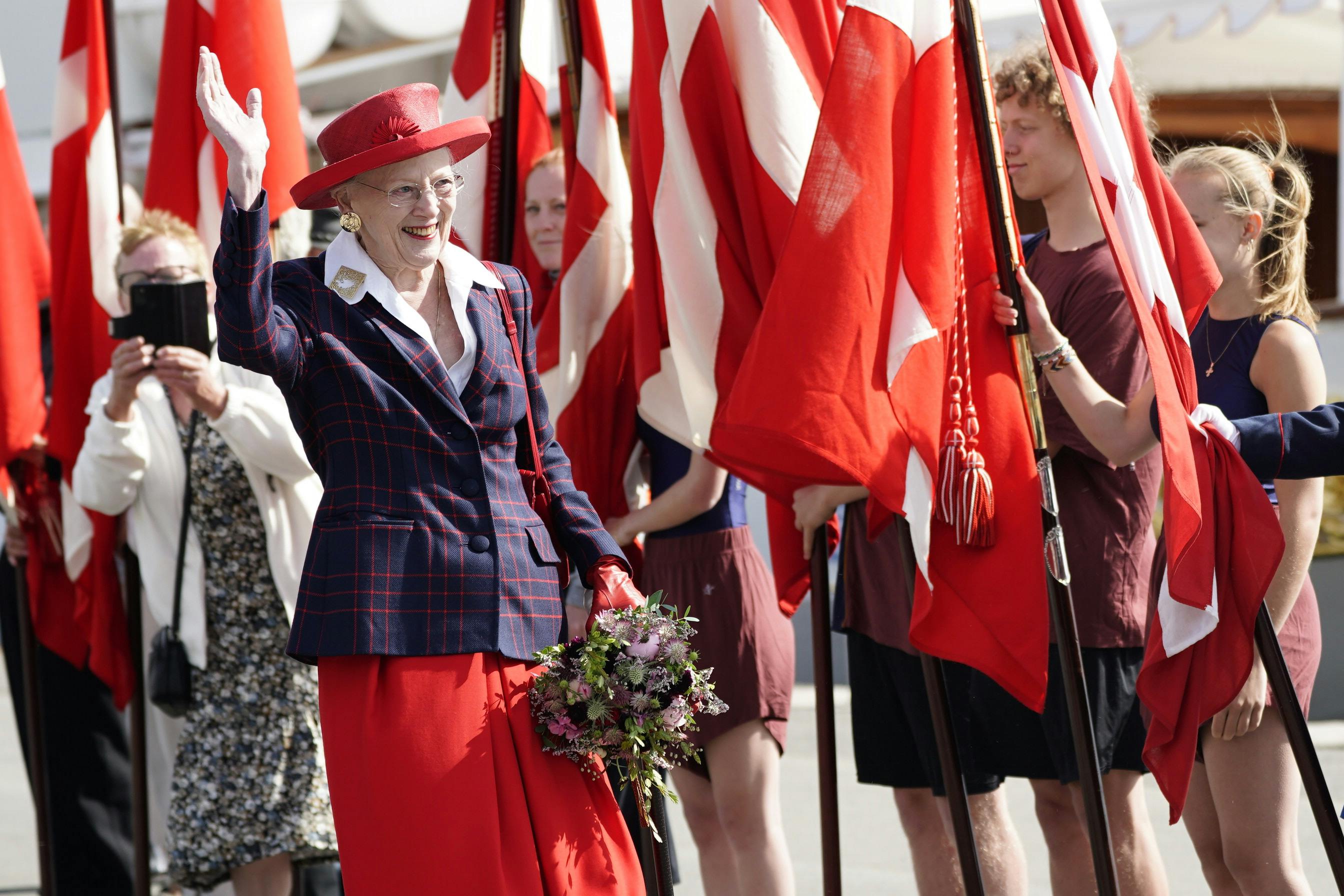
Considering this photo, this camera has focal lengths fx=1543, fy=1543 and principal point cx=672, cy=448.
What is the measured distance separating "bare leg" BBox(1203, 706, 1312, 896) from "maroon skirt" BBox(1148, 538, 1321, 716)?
0.46 ft

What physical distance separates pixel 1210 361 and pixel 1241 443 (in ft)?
1.45

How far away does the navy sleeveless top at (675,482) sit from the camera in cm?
371

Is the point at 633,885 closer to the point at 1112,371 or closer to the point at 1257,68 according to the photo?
the point at 1112,371

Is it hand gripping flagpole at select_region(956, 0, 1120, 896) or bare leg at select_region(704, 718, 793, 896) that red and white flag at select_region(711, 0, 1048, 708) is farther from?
bare leg at select_region(704, 718, 793, 896)

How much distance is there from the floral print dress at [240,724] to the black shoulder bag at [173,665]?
5cm

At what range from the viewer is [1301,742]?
105 inches

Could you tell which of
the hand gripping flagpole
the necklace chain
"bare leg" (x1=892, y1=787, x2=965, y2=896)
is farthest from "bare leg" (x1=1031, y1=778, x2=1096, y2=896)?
the necklace chain

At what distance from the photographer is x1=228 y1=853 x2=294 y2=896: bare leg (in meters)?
3.75

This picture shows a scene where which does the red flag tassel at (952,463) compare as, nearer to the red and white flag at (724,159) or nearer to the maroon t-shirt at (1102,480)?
the maroon t-shirt at (1102,480)

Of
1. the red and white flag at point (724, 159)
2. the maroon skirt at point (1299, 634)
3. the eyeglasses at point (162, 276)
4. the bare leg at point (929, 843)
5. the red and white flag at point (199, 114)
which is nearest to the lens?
the maroon skirt at point (1299, 634)

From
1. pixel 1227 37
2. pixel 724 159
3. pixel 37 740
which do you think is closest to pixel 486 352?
pixel 724 159

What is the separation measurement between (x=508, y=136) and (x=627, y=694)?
2.12 metres

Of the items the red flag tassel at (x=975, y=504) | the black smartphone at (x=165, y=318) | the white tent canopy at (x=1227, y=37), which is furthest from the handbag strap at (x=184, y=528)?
the white tent canopy at (x=1227, y=37)

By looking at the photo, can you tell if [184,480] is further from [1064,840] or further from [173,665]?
[1064,840]
